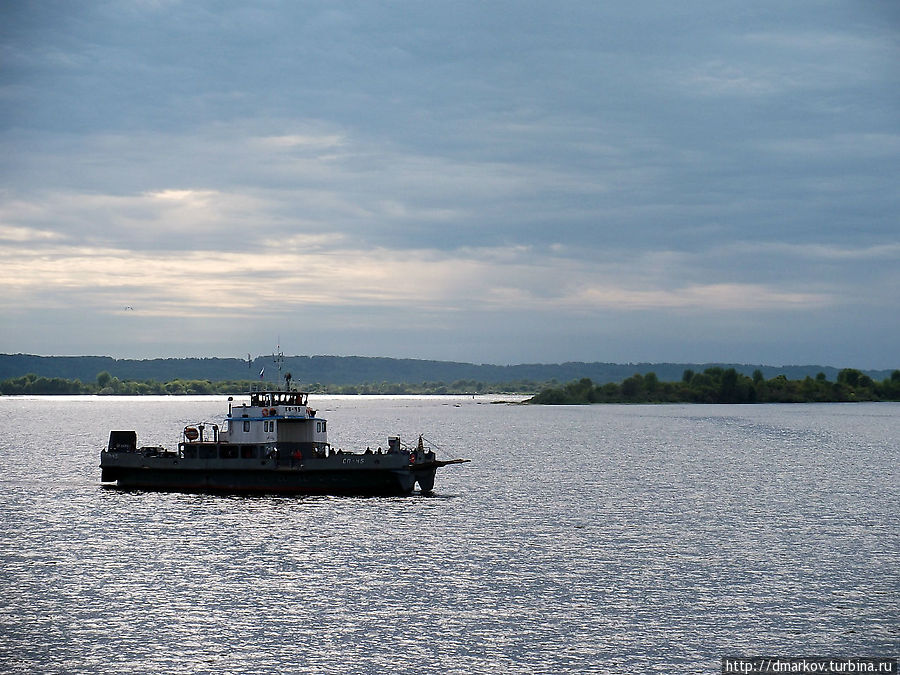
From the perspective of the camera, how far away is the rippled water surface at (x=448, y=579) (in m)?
37.5

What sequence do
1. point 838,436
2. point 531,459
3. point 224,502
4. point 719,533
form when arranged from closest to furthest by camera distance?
point 719,533
point 224,502
point 531,459
point 838,436

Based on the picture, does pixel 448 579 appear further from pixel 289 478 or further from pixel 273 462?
pixel 273 462

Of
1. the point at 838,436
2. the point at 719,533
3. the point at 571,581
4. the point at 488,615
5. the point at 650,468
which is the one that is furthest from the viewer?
the point at 838,436

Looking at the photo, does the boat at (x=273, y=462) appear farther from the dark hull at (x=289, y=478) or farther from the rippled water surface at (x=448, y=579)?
the rippled water surface at (x=448, y=579)

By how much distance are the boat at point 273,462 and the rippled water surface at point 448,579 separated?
1420mm

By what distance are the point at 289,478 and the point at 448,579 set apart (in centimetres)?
3200

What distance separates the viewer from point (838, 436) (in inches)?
7544

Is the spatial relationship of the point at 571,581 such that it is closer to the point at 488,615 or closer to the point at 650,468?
the point at 488,615

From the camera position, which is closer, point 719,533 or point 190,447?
point 719,533

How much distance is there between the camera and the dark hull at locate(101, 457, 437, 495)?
3118 inches

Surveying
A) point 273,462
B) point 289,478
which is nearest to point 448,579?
point 289,478

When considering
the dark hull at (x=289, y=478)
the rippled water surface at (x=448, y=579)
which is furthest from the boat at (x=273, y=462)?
the rippled water surface at (x=448, y=579)

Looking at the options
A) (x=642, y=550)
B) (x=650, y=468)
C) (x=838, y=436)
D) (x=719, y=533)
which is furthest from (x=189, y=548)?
(x=838, y=436)

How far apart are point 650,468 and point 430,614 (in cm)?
8041
